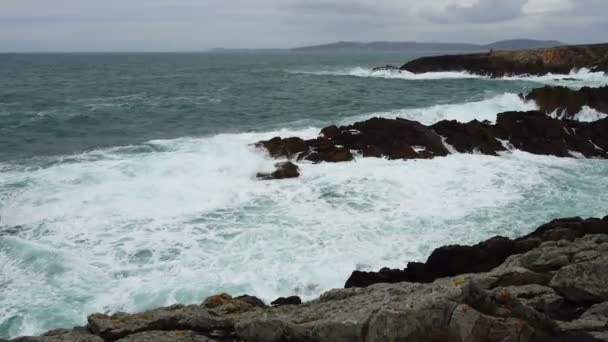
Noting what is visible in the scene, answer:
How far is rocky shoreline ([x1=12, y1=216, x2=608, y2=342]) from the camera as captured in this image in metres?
4.66

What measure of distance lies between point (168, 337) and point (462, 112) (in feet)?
86.1

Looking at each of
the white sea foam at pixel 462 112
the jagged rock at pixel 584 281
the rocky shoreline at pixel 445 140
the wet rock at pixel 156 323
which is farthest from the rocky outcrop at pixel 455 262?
the white sea foam at pixel 462 112

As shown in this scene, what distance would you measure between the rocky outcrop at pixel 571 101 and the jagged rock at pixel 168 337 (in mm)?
27075

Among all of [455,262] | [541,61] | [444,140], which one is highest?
[541,61]

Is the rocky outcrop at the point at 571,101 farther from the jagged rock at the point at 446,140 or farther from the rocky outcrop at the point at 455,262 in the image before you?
the rocky outcrop at the point at 455,262

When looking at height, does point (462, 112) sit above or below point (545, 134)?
above

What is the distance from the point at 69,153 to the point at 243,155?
764 centimetres

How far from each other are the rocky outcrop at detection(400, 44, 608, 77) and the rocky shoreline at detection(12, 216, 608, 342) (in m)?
58.2

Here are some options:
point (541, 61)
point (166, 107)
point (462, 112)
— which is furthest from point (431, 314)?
point (541, 61)

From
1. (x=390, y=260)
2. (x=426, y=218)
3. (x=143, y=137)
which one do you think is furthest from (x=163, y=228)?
(x=143, y=137)

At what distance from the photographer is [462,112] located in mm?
29234

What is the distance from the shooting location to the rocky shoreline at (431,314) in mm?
4656

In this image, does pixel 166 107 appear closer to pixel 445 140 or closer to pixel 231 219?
pixel 445 140

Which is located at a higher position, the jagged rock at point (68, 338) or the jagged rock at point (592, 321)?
the jagged rock at point (592, 321)
